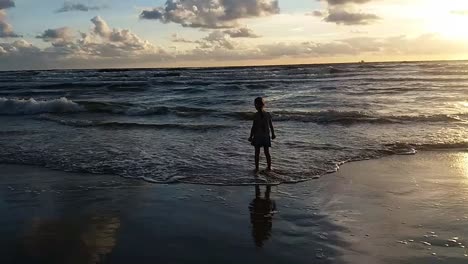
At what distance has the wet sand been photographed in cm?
517

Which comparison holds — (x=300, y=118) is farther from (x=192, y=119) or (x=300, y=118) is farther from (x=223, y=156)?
(x=223, y=156)

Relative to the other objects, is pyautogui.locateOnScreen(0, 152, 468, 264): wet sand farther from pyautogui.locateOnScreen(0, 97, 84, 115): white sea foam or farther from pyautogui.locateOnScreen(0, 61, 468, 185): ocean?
pyautogui.locateOnScreen(0, 97, 84, 115): white sea foam

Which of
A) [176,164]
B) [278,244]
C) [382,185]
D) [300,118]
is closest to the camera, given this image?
[278,244]

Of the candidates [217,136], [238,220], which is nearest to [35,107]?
[217,136]

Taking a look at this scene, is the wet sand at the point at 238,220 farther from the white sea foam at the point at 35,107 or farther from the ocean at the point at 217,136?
the white sea foam at the point at 35,107

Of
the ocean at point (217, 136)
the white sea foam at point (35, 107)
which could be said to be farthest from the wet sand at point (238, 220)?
the white sea foam at point (35, 107)

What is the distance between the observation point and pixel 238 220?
6.41 m

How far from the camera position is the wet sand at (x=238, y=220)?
204 inches

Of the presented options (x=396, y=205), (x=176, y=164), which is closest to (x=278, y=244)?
(x=396, y=205)

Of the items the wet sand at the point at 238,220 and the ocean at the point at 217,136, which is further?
the ocean at the point at 217,136

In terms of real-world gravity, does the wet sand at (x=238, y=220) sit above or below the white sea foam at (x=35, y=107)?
below

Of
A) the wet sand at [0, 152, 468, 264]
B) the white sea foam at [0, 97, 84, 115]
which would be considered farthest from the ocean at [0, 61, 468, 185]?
the wet sand at [0, 152, 468, 264]

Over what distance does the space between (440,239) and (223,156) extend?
6432mm

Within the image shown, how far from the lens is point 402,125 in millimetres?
15656
